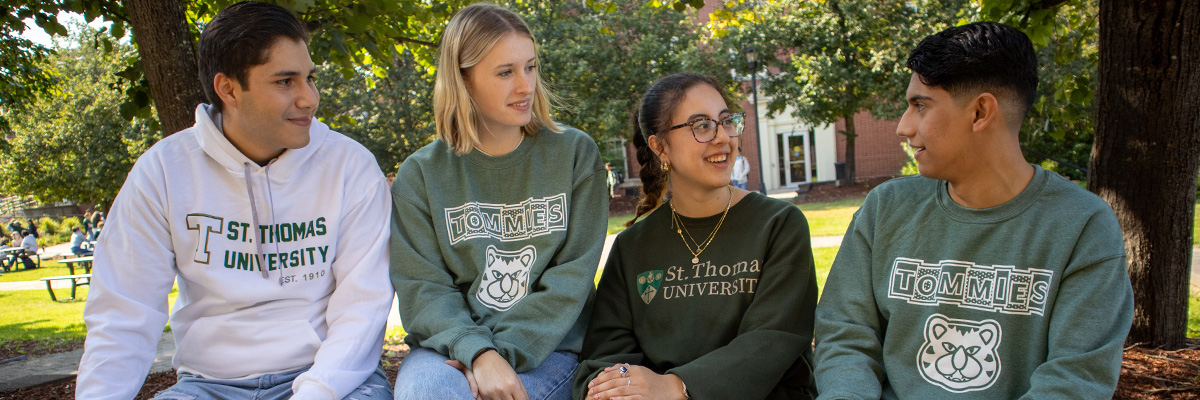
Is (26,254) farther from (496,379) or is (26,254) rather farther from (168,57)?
(496,379)

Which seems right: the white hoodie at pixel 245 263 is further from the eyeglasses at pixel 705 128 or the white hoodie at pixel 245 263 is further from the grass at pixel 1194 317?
the grass at pixel 1194 317

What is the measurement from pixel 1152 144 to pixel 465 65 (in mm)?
3307

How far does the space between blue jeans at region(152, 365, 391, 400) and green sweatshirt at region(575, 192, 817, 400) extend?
2.26ft

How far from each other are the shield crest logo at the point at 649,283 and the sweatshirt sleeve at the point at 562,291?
0.18 meters

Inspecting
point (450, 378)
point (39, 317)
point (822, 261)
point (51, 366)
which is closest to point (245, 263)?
point (450, 378)

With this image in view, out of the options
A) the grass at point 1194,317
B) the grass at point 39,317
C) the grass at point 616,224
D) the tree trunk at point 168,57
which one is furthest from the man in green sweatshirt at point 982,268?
the grass at point 616,224

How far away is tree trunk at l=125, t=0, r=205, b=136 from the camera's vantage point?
331cm

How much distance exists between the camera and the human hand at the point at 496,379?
2285 mm

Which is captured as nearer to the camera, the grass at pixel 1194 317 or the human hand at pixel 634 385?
the human hand at pixel 634 385

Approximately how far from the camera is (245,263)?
2557 millimetres

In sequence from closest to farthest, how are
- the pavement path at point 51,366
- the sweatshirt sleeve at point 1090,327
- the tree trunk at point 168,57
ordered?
1. the sweatshirt sleeve at point 1090,327
2. the tree trunk at point 168,57
3. the pavement path at point 51,366

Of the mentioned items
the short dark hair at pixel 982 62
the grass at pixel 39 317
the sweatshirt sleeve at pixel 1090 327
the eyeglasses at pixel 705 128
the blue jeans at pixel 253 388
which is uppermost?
the short dark hair at pixel 982 62

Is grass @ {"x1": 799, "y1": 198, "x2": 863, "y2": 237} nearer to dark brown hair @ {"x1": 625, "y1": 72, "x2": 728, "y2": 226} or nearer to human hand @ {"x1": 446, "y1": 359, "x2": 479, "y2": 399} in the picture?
dark brown hair @ {"x1": 625, "y1": 72, "x2": 728, "y2": 226}

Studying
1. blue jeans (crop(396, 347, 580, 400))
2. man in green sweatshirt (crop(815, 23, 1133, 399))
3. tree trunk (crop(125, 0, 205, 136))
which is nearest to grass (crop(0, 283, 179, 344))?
tree trunk (crop(125, 0, 205, 136))
